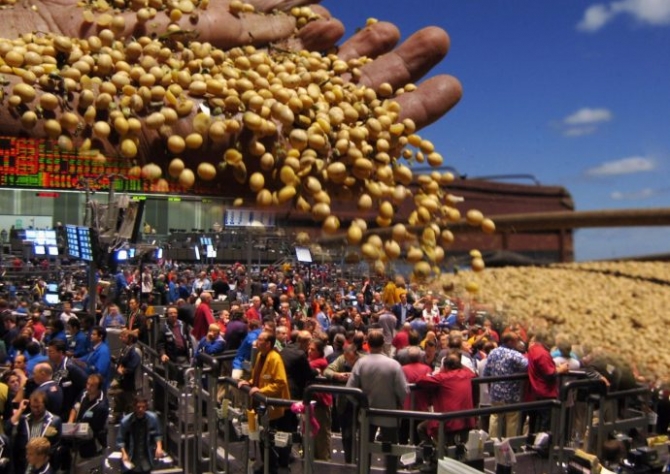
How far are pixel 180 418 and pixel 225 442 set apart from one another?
23.4 inches

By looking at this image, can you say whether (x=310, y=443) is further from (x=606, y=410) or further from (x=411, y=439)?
(x=606, y=410)

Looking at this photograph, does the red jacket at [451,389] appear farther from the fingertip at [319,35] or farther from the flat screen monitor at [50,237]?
the flat screen monitor at [50,237]

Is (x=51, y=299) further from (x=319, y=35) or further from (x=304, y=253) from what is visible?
(x=319, y=35)

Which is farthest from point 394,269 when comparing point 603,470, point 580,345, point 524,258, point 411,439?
point 411,439

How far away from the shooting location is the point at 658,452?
168 inches

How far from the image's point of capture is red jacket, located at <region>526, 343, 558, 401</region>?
15.1ft

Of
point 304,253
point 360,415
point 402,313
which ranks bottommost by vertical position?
point 360,415

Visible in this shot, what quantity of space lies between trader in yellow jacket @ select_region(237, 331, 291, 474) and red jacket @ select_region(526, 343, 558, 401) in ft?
5.42

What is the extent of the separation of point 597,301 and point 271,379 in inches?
128

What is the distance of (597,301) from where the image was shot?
1480 mm

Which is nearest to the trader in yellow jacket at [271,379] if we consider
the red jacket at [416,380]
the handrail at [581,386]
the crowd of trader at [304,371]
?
the crowd of trader at [304,371]

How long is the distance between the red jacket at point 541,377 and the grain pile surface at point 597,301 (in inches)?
119

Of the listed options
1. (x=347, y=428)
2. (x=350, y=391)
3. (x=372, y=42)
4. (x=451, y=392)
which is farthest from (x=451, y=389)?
(x=372, y=42)

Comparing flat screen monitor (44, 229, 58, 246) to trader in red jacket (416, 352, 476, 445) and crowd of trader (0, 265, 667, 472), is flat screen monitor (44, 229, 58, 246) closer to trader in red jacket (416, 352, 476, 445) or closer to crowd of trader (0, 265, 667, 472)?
crowd of trader (0, 265, 667, 472)
